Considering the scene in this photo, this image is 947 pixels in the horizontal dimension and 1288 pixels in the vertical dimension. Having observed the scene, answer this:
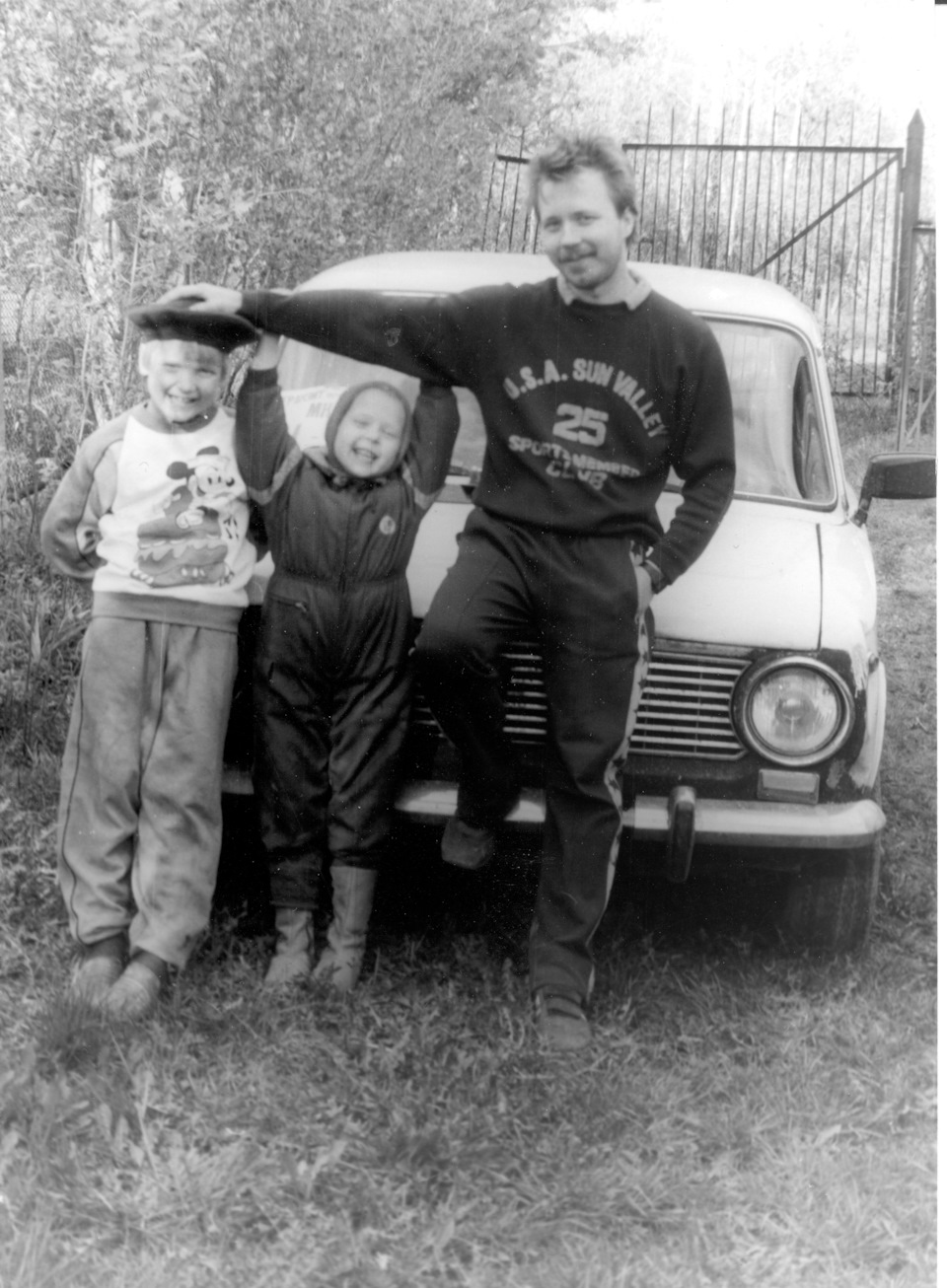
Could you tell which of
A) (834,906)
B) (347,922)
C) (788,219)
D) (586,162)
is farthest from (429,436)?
(834,906)

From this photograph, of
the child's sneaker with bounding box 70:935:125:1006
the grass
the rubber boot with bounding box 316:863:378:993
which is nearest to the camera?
the grass

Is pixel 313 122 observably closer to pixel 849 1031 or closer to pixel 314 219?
pixel 314 219

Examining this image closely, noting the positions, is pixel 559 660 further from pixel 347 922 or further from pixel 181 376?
pixel 181 376

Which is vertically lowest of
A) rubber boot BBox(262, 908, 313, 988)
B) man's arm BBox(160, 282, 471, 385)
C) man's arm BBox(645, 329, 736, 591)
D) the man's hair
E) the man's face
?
rubber boot BBox(262, 908, 313, 988)

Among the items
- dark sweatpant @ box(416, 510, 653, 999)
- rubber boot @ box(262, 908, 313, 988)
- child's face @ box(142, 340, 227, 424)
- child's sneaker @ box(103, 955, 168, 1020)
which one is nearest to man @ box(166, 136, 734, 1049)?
dark sweatpant @ box(416, 510, 653, 999)

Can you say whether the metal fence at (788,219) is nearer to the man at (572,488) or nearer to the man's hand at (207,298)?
the man at (572,488)

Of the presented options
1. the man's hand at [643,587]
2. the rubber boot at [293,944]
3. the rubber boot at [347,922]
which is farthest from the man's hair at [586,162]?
the rubber boot at [293,944]

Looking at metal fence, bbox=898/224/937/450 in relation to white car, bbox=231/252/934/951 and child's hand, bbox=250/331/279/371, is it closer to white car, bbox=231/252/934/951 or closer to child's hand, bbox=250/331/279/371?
white car, bbox=231/252/934/951

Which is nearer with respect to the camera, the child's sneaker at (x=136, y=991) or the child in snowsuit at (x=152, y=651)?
the child's sneaker at (x=136, y=991)

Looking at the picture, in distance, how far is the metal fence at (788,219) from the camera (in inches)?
117

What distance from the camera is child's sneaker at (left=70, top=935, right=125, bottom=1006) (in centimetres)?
270

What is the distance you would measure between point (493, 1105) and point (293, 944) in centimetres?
66

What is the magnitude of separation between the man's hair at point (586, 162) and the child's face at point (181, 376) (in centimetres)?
77

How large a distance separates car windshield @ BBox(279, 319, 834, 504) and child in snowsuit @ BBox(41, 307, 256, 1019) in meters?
0.33
